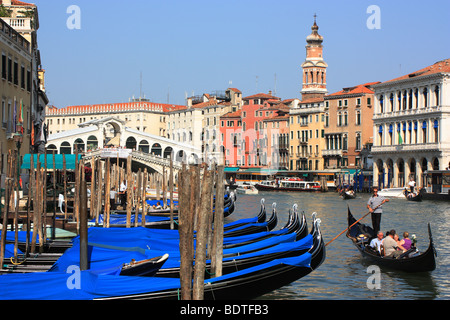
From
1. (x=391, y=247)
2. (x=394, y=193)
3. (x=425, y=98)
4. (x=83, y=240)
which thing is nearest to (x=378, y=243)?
(x=391, y=247)

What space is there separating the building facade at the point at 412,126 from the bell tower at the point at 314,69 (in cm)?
1253

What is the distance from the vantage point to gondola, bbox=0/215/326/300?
19.9 ft

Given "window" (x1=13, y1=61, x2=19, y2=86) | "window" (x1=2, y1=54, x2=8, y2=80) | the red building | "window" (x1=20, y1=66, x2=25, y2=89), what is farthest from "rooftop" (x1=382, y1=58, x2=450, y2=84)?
"window" (x1=2, y1=54, x2=8, y2=80)

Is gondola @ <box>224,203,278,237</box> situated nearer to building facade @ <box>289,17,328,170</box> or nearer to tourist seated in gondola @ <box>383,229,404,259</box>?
tourist seated in gondola @ <box>383,229,404,259</box>

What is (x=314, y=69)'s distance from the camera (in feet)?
179

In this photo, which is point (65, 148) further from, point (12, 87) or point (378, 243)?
point (378, 243)

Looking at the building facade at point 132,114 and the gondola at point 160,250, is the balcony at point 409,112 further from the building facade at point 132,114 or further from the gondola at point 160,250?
the gondola at point 160,250

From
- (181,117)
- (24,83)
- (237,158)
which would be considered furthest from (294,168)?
(24,83)

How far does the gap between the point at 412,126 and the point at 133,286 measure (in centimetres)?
3363

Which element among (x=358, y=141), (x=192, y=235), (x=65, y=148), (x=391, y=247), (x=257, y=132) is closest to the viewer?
(x=192, y=235)

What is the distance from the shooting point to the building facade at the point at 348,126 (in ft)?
147

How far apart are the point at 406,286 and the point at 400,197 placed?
2391 cm

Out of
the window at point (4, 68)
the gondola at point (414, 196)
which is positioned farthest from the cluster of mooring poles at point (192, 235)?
the gondola at point (414, 196)
